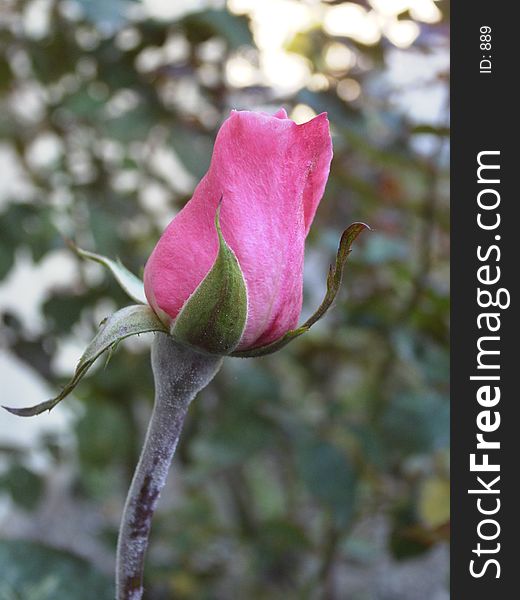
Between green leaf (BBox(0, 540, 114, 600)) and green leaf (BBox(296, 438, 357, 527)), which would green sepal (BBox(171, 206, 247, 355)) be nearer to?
green leaf (BBox(0, 540, 114, 600))

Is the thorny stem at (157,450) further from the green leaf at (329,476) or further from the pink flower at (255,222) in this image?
the green leaf at (329,476)

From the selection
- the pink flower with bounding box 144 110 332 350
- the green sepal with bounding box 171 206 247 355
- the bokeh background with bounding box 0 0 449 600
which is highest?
the bokeh background with bounding box 0 0 449 600

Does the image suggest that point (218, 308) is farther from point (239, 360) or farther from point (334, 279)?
point (239, 360)

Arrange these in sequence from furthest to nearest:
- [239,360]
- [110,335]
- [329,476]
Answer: [239,360] < [329,476] < [110,335]

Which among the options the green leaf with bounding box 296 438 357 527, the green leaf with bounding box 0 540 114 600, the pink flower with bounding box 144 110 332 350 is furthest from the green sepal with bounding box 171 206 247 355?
the green leaf with bounding box 296 438 357 527

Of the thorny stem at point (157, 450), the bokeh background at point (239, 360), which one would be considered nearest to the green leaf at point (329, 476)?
the bokeh background at point (239, 360)

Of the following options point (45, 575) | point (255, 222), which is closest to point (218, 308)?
point (255, 222)
